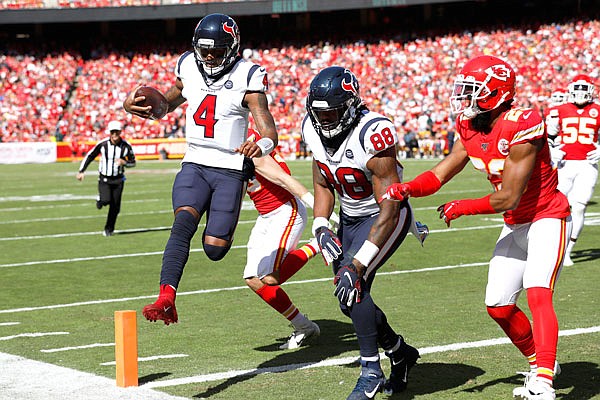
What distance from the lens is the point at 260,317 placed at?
25.2 ft

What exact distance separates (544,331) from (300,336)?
2102 millimetres

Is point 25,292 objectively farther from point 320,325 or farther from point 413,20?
point 413,20

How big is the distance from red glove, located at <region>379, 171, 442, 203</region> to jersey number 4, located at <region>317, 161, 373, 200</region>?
7.6 inches

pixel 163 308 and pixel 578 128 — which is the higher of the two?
pixel 578 128

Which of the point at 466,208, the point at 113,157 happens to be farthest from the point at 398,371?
the point at 113,157

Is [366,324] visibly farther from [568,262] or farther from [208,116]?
[568,262]

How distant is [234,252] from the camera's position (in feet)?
38.1

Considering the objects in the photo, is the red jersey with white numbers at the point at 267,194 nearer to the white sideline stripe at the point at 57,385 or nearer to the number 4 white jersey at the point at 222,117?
the number 4 white jersey at the point at 222,117

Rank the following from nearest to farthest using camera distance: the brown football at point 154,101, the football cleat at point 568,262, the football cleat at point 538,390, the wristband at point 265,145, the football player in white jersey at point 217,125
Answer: the football cleat at point 538,390 → the wristband at point 265,145 → the football player in white jersey at point 217,125 → the brown football at point 154,101 → the football cleat at point 568,262

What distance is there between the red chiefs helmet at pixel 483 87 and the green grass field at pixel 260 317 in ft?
4.82

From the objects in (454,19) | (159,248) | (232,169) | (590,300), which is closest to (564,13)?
(454,19)

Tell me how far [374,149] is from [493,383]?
4.76 ft

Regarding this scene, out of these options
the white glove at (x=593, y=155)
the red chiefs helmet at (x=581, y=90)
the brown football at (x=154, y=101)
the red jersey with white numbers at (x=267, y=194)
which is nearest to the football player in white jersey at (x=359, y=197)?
the brown football at (x=154, y=101)

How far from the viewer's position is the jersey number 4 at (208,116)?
606cm
